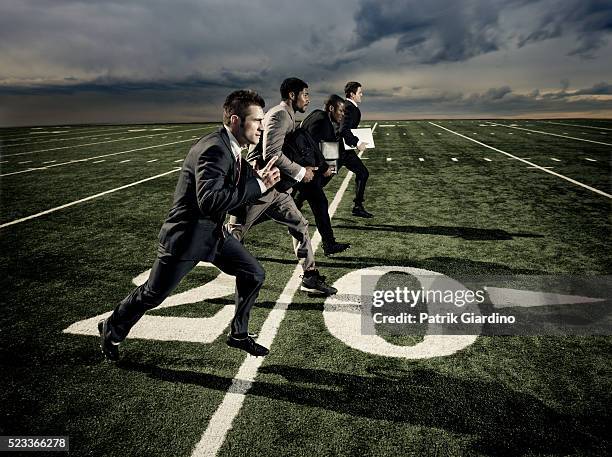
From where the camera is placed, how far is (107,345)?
10.1 ft

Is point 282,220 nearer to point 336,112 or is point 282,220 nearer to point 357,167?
point 336,112

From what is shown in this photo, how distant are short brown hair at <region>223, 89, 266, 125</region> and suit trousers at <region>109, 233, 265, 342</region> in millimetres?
971

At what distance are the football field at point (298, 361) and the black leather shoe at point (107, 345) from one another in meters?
0.11

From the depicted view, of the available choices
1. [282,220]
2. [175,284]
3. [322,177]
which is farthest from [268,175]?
[322,177]

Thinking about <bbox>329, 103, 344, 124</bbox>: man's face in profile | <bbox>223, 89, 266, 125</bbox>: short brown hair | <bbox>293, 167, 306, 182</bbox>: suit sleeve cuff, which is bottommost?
<bbox>293, 167, 306, 182</bbox>: suit sleeve cuff

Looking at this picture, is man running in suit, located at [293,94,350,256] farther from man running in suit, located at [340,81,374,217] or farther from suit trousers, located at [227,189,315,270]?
man running in suit, located at [340,81,374,217]

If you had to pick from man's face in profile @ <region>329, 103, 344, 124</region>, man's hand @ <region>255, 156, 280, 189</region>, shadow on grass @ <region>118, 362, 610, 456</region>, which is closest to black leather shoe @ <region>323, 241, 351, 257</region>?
man's face in profile @ <region>329, 103, 344, 124</region>

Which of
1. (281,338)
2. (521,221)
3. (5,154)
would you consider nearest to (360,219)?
(521,221)

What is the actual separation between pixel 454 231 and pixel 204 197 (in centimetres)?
511

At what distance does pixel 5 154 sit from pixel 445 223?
917 inches

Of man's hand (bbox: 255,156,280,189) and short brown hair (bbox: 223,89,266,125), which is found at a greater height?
short brown hair (bbox: 223,89,266,125)

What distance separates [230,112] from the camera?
→ 2832mm

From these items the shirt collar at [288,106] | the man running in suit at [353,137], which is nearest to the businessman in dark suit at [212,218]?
the shirt collar at [288,106]

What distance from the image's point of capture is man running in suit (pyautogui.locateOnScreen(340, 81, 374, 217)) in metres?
6.91
